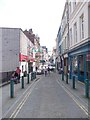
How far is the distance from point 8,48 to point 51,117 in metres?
33.2

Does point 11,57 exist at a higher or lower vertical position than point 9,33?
lower

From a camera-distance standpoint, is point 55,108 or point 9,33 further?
point 9,33

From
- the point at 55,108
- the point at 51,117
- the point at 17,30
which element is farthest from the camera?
the point at 17,30

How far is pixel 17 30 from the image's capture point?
41125 millimetres

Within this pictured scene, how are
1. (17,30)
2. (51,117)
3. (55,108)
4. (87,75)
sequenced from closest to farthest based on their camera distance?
(51,117) → (55,108) → (87,75) → (17,30)

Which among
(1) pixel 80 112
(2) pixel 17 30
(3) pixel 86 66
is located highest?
(2) pixel 17 30

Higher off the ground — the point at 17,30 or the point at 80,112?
the point at 17,30

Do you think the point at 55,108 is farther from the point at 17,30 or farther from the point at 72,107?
the point at 17,30

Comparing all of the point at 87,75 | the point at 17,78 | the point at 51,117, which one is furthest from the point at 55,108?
the point at 17,78

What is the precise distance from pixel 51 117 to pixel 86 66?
14.4 meters

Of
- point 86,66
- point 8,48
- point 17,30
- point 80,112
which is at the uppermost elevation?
point 17,30

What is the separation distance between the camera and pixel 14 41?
136ft

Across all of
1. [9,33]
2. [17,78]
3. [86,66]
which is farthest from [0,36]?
[86,66]

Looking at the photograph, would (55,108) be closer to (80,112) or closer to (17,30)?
(80,112)
